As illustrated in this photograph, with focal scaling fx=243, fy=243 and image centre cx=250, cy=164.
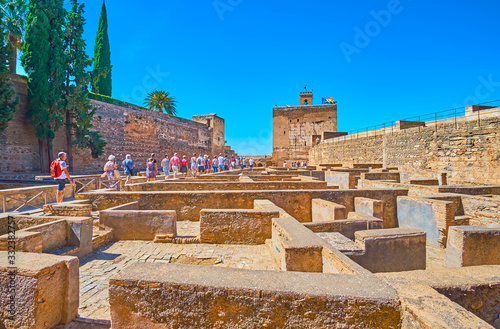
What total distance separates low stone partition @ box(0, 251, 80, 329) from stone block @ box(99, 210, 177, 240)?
2528 mm

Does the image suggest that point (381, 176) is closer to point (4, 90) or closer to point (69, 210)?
point (69, 210)

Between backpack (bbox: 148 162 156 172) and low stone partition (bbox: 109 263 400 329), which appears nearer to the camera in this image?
low stone partition (bbox: 109 263 400 329)

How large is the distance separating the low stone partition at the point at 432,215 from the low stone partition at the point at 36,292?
6.24m

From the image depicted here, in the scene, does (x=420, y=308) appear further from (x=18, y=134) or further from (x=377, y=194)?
(x=18, y=134)

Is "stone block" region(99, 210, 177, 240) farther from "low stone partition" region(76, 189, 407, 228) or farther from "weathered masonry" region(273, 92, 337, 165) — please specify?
"weathered masonry" region(273, 92, 337, 165)

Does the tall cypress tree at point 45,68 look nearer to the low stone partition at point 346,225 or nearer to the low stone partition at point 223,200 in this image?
the low stone partition at point 223,200

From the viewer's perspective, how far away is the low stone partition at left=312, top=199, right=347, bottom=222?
500 cm

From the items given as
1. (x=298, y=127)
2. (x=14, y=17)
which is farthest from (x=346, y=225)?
(x=298, y=127)

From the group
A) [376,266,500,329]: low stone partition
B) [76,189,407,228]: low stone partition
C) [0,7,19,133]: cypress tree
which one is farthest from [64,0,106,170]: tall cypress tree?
[376,266,500,329]: low stone partition

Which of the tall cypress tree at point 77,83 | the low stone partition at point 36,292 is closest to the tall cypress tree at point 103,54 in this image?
the tall cypress tree at point 77,83

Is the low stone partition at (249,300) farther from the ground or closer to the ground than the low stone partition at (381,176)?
closer to the ground

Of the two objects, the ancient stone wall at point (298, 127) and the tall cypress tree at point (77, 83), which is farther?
the ancient stone wall at point (298, 127)

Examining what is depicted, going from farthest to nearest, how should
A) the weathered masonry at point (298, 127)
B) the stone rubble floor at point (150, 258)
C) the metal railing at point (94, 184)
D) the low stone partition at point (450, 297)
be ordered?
the weathered masonry at point (298, 127) < the metal railing at point (94, 184) < the stone rubble floor at point (150, 258) < the low stone partition at point (450, 297)

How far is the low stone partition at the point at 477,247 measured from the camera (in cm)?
376
